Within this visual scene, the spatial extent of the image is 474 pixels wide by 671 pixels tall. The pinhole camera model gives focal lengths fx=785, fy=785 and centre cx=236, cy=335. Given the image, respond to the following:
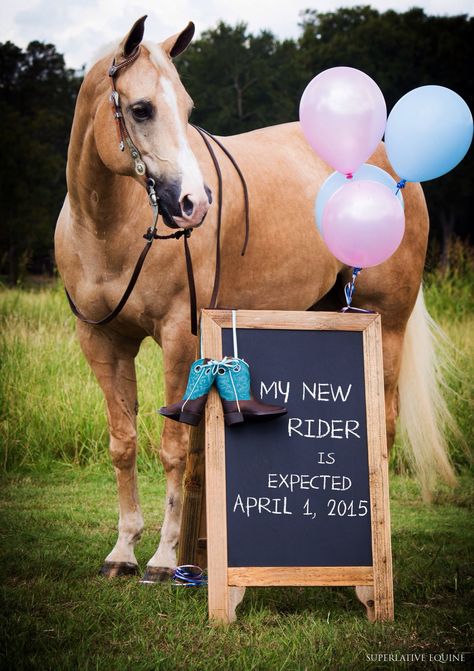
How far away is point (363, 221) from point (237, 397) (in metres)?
0.87

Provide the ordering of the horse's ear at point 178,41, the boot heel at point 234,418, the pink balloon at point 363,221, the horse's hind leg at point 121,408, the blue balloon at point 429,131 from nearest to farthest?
the boot heel at point 234,418 < the pink balloon at point 363,221 < the blue balloon at point 429,131 < the horse's ear at point 178,41 < the horse's hind leg at point 121,408

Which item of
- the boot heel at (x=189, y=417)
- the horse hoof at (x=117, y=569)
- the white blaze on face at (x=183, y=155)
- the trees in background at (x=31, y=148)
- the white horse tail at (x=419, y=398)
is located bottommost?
the horse hoof at (x=117, y=569)

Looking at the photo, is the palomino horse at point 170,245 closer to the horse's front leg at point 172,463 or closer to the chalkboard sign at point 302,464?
the horse's front leg at point 172,463

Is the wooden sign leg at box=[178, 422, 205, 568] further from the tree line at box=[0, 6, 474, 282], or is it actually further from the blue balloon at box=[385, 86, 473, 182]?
the tree line at box=[0, 6, 474, 282]

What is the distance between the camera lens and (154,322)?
362cm

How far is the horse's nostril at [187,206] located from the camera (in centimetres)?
306

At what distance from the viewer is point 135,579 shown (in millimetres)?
3709

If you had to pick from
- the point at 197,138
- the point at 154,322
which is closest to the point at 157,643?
the point at 154,322

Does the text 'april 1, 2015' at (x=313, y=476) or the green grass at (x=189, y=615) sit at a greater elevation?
the text 'april 1, 2015' at (x=313, y=476)

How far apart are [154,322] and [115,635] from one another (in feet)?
4.49

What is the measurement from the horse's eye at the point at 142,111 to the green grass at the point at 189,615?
201cm

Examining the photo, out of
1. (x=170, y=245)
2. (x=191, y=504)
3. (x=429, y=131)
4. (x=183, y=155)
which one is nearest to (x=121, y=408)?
(x=191, y=504)

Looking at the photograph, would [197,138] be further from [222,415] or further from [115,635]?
[115,635]

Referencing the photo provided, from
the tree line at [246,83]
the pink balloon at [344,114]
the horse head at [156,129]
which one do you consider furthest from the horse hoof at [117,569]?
the tree line at [246,83]
